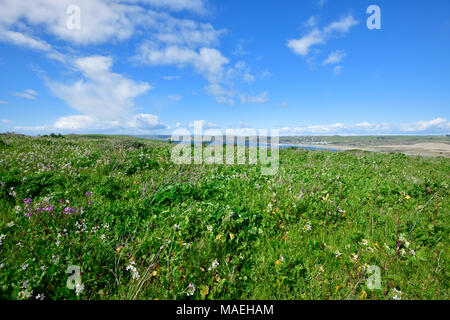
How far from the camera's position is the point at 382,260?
10.4 feet

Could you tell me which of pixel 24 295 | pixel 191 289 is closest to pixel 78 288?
pixel 24 295

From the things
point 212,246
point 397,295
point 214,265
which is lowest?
point 397,295

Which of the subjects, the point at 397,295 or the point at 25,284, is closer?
the point at 25,284

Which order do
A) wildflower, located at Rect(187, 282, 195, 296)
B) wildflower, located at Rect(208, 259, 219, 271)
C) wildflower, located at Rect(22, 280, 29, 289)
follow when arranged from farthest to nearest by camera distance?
wildflower, located at Rect(208, 259, 219, 271) < wildflower, located at Rect(187, 282, 195, 296) < wildflower, located at Rect(22, 280, 29, 289)

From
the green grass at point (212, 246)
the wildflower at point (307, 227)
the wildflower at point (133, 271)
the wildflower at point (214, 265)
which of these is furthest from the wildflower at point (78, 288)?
the wildflower at point (307, 227)

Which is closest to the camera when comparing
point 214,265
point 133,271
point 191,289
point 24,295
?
point 24,295

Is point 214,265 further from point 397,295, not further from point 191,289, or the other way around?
point 397,295

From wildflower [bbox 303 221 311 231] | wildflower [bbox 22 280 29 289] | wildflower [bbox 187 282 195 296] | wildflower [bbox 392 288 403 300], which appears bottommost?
wildflower [bbox 392 288 403 300]

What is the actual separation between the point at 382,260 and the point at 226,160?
8.57m

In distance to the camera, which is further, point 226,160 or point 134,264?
point 226,160

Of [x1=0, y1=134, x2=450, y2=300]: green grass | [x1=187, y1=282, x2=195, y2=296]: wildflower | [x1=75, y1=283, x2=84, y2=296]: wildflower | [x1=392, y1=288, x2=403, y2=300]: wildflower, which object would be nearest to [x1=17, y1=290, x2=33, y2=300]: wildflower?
[x1=0, y1=134, x2=450, y2=300]: green grass

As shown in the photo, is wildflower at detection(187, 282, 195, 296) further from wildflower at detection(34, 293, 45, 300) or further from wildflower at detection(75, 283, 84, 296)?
wildflower at detection(34, 293, 45, 300)
